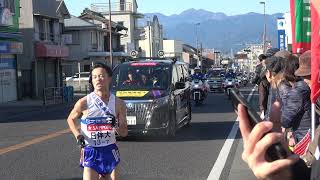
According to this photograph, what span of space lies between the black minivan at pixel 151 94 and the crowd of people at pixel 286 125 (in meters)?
3.59

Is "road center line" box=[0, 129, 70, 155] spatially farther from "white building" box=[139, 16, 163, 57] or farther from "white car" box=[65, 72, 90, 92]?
"white building" box=[139, 16, 163, 57]

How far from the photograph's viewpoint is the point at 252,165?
196 cm

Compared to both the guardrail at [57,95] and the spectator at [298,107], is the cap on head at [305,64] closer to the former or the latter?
the spectator at [298,107]

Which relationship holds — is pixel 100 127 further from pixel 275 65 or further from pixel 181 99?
pixel 181 99

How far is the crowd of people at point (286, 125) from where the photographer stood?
1.88 m

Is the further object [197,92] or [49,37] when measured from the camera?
[49,37]

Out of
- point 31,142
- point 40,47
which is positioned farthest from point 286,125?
point 40,47

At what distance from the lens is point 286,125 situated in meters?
5.75

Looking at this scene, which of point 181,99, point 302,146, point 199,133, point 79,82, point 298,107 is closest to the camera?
point 302,146

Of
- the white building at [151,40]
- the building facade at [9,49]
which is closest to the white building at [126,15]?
the white building at [151,40]

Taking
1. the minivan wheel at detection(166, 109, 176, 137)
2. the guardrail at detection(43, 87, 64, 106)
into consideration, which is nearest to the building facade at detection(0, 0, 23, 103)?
the guardrail at detection(43, 87, 64, 106)

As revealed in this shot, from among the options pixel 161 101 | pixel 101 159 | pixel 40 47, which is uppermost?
pixel 40 47

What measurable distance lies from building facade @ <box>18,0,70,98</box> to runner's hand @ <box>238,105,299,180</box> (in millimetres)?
37316

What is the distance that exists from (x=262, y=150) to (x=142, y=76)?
1241cm
